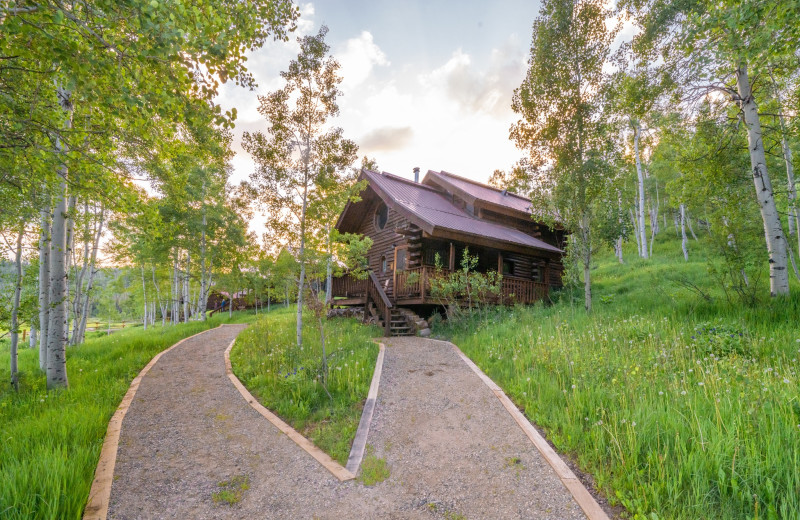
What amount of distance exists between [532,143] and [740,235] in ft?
22.0

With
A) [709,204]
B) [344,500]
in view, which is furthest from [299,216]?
[709,204]

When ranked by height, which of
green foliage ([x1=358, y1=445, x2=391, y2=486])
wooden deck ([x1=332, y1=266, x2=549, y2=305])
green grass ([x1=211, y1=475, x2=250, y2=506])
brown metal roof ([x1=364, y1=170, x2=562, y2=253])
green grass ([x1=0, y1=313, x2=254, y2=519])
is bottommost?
green grass ([x1=211, y1=475, x2=250, y2=506])

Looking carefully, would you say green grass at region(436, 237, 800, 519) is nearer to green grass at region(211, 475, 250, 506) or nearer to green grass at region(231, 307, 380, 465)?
green grass at region(231, 307, 380, 465)

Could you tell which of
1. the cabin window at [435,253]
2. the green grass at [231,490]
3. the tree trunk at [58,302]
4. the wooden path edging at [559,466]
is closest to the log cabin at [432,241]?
the cabin window at [435,253]

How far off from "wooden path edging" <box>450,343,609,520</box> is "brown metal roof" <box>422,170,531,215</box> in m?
12.2

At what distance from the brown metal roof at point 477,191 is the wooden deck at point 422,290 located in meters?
4.50

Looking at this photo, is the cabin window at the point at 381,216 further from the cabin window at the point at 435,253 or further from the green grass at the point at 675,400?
the green grass at the point at 675,400

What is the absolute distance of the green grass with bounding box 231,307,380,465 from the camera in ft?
16.7

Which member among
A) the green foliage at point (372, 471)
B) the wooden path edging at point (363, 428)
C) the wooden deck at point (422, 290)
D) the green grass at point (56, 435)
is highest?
the wooden deck at point (422, 290)

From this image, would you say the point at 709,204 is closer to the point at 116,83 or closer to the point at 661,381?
the point at 661,381

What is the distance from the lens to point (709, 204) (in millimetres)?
9727

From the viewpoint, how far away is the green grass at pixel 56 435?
2963 mm

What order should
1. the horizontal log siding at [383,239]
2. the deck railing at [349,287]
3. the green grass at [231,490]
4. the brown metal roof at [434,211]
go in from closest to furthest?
the green grass at [231,490], the brown metal roof at [434,211], the deck railing at [349,287], the horizontal log siding at [383,239]

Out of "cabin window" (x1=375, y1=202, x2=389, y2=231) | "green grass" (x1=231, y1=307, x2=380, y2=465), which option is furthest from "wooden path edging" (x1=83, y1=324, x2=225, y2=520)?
"cabin window" (x1=375, y1=202, x2=389, y2=231)
